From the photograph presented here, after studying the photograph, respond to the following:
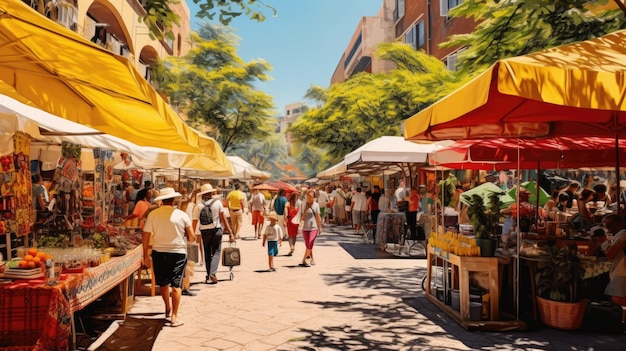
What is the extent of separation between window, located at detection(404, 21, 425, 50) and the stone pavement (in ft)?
84.1

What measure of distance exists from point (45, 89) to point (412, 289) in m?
6.67

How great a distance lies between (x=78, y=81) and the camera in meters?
4.19

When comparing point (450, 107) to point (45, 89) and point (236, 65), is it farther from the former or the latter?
point (236, 65)

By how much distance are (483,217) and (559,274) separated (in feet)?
Answer: 3.71

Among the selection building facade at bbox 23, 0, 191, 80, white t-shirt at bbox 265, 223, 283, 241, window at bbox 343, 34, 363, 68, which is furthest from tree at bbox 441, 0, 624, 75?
window at bbox 343, 34, 363, 68

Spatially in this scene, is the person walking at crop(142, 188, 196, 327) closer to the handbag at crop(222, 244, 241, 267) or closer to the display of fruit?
the display of fruit

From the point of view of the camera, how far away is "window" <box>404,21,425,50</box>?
3350 centimetres

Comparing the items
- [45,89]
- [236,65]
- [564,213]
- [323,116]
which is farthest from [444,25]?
[45,89]

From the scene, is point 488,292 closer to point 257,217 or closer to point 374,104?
point 257,217

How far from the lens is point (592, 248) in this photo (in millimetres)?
7051

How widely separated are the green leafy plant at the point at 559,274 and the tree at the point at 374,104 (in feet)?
52.3

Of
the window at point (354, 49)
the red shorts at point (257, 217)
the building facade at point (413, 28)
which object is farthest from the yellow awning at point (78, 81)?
the window at point (354, 49)

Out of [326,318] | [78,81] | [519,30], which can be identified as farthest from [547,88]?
[519,30]

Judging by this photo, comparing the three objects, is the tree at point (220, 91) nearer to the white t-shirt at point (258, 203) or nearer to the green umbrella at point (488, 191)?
the white t-shirt at point (258, 203)
